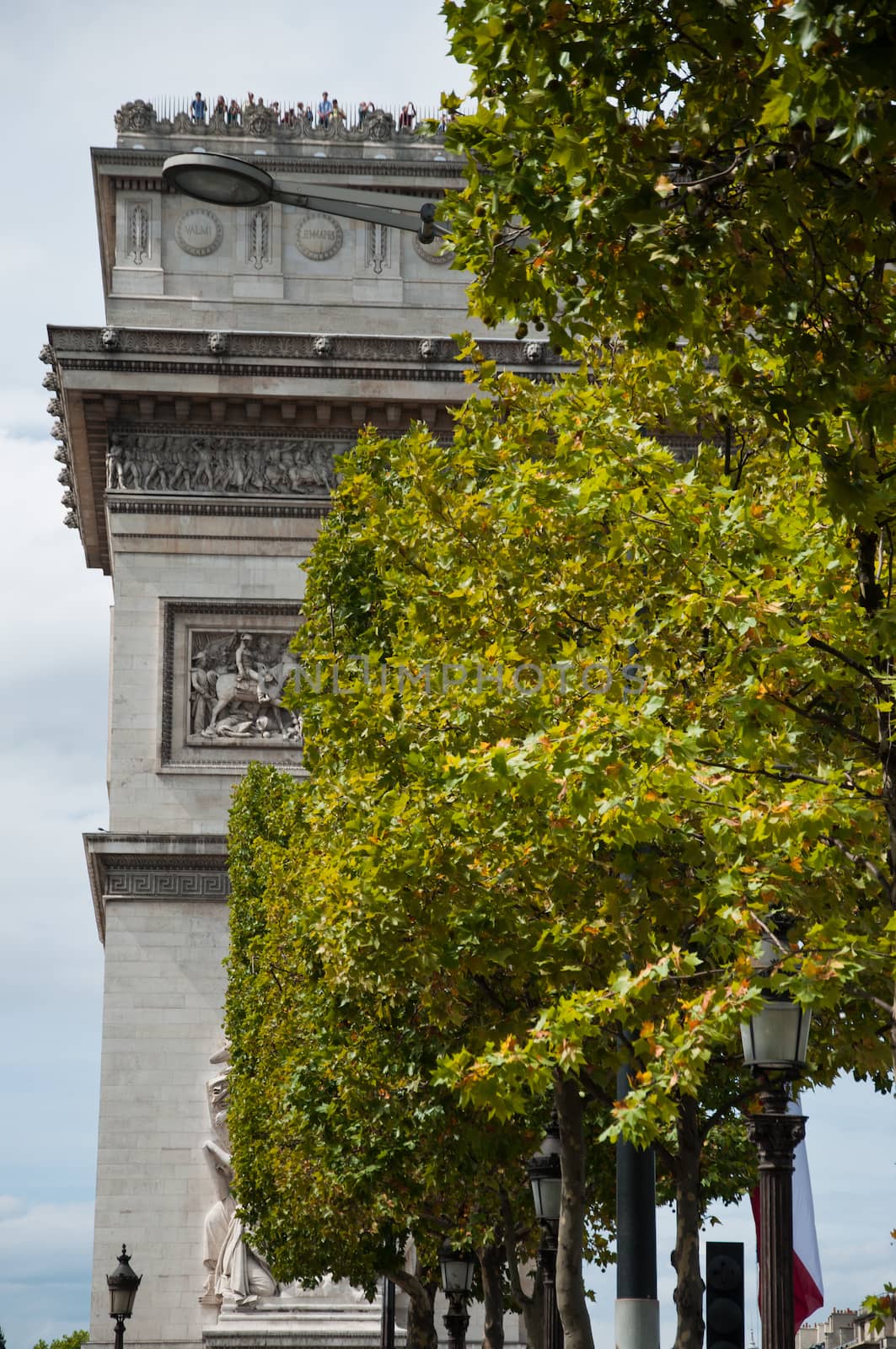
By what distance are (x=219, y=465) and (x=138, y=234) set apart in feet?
17.0

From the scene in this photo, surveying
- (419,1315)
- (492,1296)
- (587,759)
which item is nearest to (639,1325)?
(587,759)

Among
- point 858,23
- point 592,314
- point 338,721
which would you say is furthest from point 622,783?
point 338,721

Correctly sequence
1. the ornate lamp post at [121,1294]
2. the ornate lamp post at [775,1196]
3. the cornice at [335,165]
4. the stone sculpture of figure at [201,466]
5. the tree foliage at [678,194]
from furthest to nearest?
the cornice at [335,165]
the stone sculpture of figure at [201,466]
the ornate lamp post at [121,1294]
the ornate lamp post at [775,1196]
the tree foliage at [678,194]

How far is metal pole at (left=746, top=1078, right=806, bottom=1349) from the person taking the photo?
12492 mm

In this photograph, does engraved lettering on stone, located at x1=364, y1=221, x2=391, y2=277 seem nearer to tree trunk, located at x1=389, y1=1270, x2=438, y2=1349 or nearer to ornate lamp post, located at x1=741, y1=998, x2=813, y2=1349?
tree trunk, located at x1=389, y1=1270, x2=438, y2=1349

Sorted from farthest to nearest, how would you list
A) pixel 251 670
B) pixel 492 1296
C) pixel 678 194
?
1. pixel 251 670
2. pixel 492 1296
3. pixel 678 194

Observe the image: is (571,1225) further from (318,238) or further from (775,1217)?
(318,238)

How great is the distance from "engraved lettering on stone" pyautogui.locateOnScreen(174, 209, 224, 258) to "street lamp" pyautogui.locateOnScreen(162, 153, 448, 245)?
24.3 meters

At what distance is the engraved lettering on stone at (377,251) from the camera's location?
42.2 meters

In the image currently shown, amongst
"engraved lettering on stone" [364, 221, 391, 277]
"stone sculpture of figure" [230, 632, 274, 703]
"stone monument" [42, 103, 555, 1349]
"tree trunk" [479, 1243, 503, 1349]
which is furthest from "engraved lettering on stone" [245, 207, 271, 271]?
"tree trunk" [479, 1243, 503, 1349]

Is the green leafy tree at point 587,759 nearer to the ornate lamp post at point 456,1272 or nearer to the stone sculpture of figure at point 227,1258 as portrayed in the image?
the ornate lamp post at point 456,1272

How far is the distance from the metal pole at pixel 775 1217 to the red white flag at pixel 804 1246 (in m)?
Result: 14.3

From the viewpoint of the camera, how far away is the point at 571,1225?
1634 cm

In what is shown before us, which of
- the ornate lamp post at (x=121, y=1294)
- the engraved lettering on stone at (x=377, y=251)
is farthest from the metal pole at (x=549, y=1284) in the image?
the engraved lettering on stone at (x=377, y=251)
